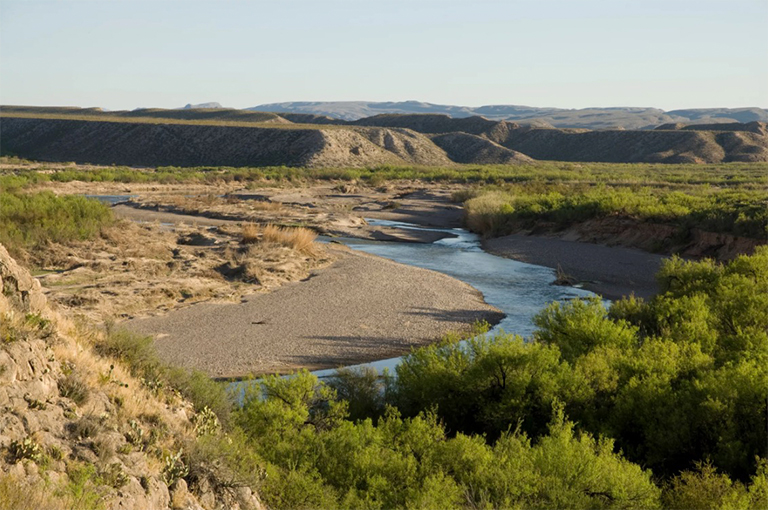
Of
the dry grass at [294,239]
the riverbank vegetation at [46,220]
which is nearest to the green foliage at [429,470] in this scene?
the riverbank vegetation at [46,220]

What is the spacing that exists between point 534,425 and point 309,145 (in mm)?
90505

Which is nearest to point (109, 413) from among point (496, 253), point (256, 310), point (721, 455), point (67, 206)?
point (721, 455)

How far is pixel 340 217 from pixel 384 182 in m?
26.4

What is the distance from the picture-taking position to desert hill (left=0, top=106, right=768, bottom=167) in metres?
99.2

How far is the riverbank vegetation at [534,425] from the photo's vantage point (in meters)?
7.36

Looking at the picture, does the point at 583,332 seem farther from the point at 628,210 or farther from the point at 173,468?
the point at 628,210

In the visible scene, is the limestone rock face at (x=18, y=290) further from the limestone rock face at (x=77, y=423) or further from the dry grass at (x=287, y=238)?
the dry grass at (x=287, y=238)

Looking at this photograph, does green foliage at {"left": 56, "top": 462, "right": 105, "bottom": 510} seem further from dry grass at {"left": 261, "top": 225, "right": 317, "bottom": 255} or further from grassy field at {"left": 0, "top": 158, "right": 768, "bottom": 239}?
grassy field at {"left": 0, "top": 158, "right": 768, "bottom": 239}

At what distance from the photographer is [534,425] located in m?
9.94

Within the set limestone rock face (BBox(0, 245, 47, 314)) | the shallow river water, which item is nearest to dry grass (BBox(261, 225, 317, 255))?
the shallow river water

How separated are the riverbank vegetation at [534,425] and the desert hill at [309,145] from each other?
268ft

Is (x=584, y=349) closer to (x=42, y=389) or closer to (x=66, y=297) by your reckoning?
(x=42, y=389)

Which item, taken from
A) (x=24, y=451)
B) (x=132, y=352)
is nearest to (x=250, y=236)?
(x=132, y=352)

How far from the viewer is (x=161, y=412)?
788 centimetres
